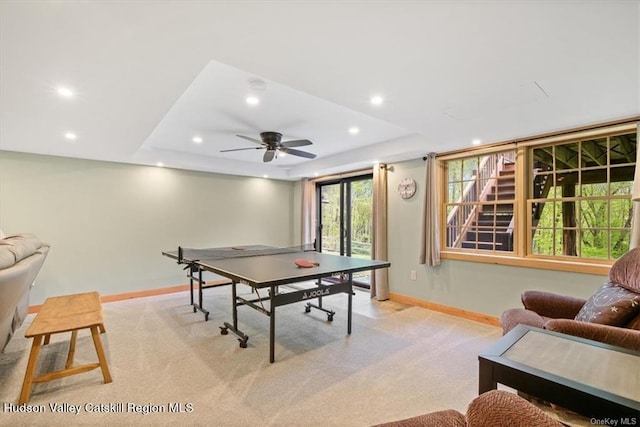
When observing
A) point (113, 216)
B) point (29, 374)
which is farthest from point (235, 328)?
point (113, 216)

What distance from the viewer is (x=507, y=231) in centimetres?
377

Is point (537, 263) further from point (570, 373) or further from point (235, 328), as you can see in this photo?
point (235, 328)

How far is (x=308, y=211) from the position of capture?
638 centimetres

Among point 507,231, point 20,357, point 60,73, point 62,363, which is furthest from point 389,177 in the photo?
point 20,357

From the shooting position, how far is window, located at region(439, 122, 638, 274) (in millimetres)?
3004

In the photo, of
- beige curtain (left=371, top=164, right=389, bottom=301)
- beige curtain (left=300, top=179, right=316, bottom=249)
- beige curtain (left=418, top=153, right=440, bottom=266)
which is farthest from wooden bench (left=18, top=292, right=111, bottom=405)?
beige curtain (left=300, top=179, right=316, bottom=249)

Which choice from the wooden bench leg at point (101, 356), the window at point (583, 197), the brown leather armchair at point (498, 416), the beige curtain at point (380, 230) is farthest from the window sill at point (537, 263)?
the wooden bench leg at point (101, 356)

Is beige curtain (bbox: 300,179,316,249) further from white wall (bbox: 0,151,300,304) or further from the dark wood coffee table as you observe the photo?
the dark wood coffee table

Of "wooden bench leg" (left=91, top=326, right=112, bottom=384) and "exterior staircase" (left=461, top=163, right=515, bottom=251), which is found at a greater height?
"exterior staircase" (left=461, top=163, right=515, bottom=251)

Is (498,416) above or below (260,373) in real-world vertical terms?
above

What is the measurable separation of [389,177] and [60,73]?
4.06 m

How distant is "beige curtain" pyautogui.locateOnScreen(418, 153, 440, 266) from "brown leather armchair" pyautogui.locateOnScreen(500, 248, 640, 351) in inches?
61.8

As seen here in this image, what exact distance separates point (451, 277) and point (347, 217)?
2.37 m

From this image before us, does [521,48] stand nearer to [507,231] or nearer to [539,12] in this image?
[539,12]
